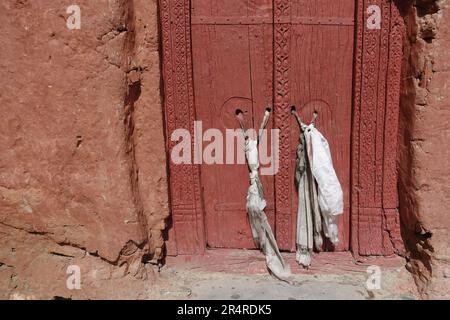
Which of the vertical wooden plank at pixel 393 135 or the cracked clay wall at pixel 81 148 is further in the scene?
the vertical wooden plank at pixel 393 135

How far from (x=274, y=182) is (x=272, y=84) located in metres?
0.62

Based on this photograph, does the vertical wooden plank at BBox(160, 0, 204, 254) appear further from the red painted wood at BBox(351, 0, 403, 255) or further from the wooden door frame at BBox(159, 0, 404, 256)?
the red painted wood at BBox(351, 0, 403, 255)

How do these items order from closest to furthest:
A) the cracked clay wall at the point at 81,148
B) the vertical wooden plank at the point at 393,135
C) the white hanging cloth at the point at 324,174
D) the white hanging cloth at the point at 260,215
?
the cracked clay wall at the point at 81,148 → the vertical wooden plank at the point at 393,135 → the white hanging cloth at the point at 324,174 → the white hanging cloth at the point at 260,215

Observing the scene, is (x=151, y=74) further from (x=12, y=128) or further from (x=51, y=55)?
(x=12, y=128)

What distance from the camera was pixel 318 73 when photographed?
8.76ft

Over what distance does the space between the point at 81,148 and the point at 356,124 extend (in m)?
1.63

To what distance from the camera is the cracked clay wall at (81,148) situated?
7.73ft

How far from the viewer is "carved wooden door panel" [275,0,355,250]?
8.50ft

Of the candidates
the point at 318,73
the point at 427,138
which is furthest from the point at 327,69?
the point at 427,138

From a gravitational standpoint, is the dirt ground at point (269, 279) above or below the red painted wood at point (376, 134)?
below

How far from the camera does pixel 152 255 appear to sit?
2.77m

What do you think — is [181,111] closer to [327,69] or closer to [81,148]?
[81,148]

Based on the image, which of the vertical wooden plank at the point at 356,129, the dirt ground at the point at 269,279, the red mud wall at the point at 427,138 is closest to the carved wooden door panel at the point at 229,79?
the dirt ground at the point at 269,279

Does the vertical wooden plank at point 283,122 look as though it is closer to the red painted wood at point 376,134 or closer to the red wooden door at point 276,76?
the red wooden door at point 276,76
